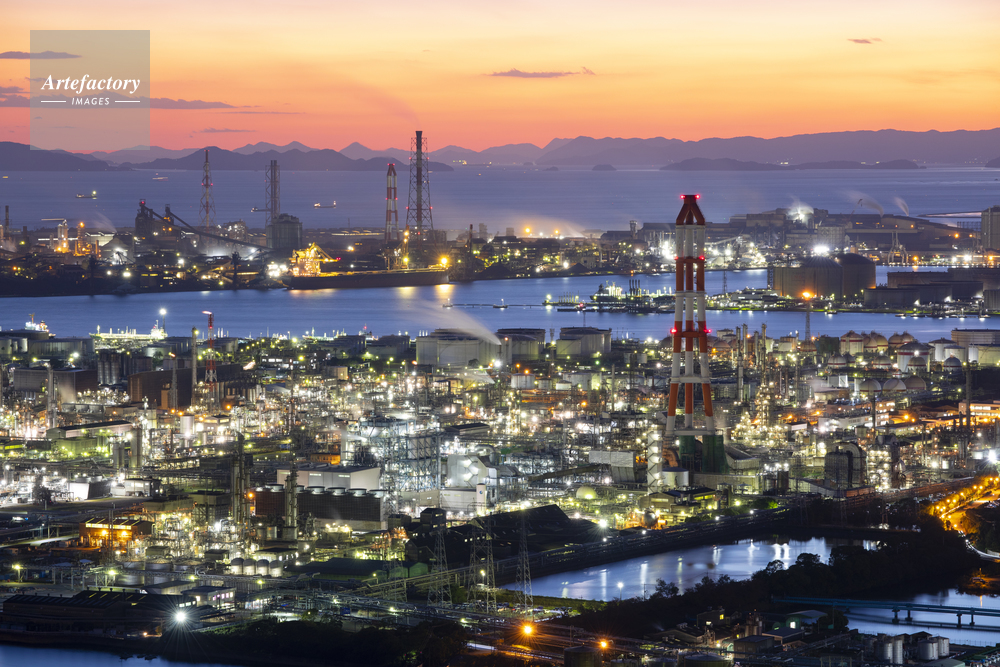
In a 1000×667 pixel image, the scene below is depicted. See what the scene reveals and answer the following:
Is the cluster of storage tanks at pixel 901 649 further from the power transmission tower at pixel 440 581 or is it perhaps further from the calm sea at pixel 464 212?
the calm sea at pixel 464 212

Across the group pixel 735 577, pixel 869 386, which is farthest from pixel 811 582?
pixel 869 386

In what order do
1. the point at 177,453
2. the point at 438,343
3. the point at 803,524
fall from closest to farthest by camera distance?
1. the point at 803,524
2. the point at 177,453
3. the point at 438,343

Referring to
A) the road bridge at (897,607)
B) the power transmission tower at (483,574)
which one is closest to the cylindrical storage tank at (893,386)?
the power transmission tower at (483,574)

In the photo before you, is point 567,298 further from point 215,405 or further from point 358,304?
point 215,405

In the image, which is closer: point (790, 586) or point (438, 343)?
point (790, 586)

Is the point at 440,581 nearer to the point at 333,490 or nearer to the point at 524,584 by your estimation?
A: the point at 524,584

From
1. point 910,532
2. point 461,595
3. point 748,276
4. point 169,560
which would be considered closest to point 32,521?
point 169,560
